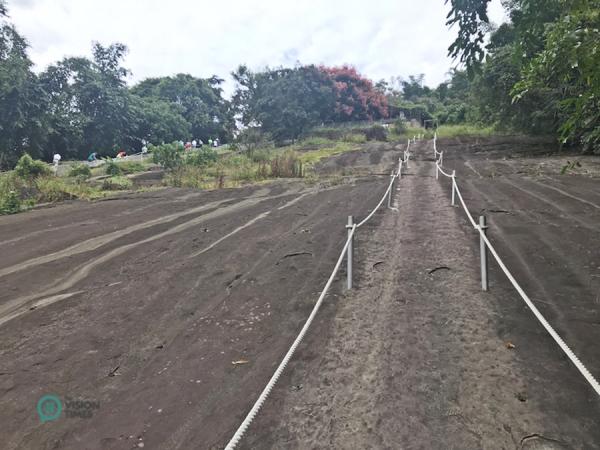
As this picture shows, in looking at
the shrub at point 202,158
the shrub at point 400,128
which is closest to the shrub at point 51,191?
the shrub at point 202,158

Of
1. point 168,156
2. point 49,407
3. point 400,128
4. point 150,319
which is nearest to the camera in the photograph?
point 49,407

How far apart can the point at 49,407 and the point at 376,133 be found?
38296 millimetres

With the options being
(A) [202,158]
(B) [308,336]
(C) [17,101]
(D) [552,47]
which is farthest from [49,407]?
(C) [17,101]

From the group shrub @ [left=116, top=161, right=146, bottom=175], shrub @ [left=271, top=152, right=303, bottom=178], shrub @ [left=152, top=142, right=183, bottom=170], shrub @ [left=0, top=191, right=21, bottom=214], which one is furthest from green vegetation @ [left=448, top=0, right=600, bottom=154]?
shrub @ [left=116, top=161, right=146, bottom=175]

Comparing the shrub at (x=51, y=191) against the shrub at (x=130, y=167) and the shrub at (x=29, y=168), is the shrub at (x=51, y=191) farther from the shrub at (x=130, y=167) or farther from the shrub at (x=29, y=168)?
the shrub at (x=130, y=167)

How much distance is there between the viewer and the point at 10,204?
10852 millimetres

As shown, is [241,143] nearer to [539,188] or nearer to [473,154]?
[473,154]

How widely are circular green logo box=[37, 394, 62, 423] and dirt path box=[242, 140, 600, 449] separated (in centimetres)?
157

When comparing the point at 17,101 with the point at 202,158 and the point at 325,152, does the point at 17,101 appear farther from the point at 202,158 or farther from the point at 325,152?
the point at 325,152

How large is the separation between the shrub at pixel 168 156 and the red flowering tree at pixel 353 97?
85.2 ft

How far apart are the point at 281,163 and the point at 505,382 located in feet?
55.5

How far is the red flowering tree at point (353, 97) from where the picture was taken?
4406 centimetres

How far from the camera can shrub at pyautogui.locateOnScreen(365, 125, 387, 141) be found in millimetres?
37750

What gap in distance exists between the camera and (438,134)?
34031 mm
